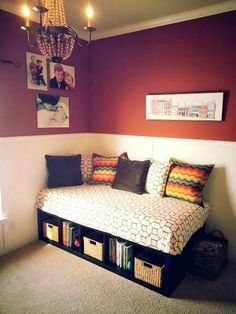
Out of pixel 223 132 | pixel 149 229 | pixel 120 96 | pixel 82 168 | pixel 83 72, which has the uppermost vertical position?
pixel 83 72

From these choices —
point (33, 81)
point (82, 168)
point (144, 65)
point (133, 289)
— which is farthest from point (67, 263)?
point (144, 65)

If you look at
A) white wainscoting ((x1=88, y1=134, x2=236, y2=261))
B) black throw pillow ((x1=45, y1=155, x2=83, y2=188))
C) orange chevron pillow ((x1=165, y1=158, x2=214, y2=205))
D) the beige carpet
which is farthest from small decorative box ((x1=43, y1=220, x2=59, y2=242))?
white wainscoting ((x1=88, y1=134, x2=236, y2=261))

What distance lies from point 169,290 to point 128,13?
111 inches

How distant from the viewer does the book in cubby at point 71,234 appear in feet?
9.27

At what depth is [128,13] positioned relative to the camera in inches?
110

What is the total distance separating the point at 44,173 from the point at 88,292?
59.9 inches

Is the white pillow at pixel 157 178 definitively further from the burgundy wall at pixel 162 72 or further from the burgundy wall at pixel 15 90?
the burgundy wall at pixel 15 90

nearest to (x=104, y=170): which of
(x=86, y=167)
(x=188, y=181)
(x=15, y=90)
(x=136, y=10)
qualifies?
(x=86, y=167)

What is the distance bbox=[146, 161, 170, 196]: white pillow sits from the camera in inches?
111

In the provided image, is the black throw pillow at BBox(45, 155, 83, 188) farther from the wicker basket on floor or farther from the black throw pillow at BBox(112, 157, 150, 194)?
the wicker basket on floor

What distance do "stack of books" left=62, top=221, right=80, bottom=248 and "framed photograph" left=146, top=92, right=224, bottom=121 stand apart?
1583 millimetres

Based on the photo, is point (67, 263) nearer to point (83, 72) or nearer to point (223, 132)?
point (223, 132)

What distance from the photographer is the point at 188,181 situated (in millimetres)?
2652

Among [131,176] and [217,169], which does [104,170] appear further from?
[217,169]
